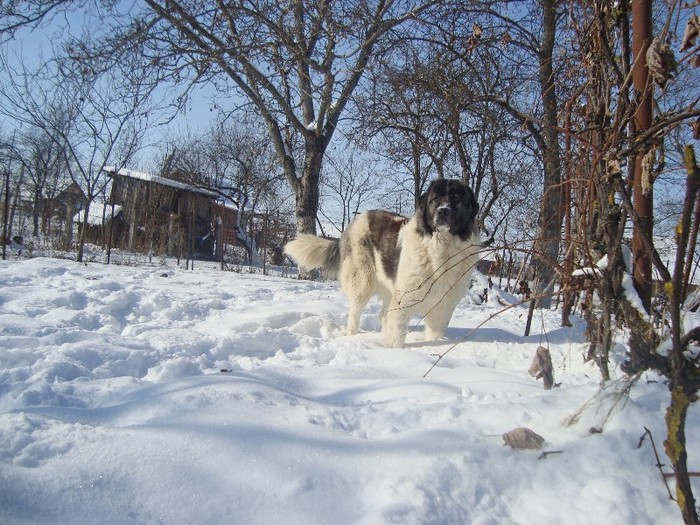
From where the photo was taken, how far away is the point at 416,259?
4.27 meters

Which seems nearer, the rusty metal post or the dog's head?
the rusty metal post

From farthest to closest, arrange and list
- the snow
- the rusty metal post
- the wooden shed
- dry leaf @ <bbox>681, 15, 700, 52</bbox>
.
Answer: the wooden shed < the rusty metal post < dry leaf @ <bbox>681, 15, 700, 52</bbox> < the snow

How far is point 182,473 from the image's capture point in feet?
4.30

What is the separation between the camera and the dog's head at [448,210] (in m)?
4.16

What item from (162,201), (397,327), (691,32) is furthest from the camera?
(162,201)

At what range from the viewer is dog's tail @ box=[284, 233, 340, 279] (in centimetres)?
599

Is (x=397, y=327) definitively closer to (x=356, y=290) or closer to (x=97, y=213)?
(x=356, y=290)

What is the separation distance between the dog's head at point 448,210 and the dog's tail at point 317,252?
1809 millimetres

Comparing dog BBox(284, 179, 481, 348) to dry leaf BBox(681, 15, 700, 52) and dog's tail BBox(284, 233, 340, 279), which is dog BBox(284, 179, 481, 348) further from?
dry leaf BBox(681, 15, 700, 52)

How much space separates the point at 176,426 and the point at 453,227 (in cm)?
319

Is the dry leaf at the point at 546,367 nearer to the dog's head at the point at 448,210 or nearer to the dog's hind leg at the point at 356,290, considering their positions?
the dog's head at the point at 448,210

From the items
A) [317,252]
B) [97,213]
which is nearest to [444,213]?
[317,252]

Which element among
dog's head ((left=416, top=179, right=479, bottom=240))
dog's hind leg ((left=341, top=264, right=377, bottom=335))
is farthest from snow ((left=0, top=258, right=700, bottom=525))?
dog's hind leg ((left=341, top=264, right=377, bottom=335))

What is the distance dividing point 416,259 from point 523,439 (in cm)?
291
